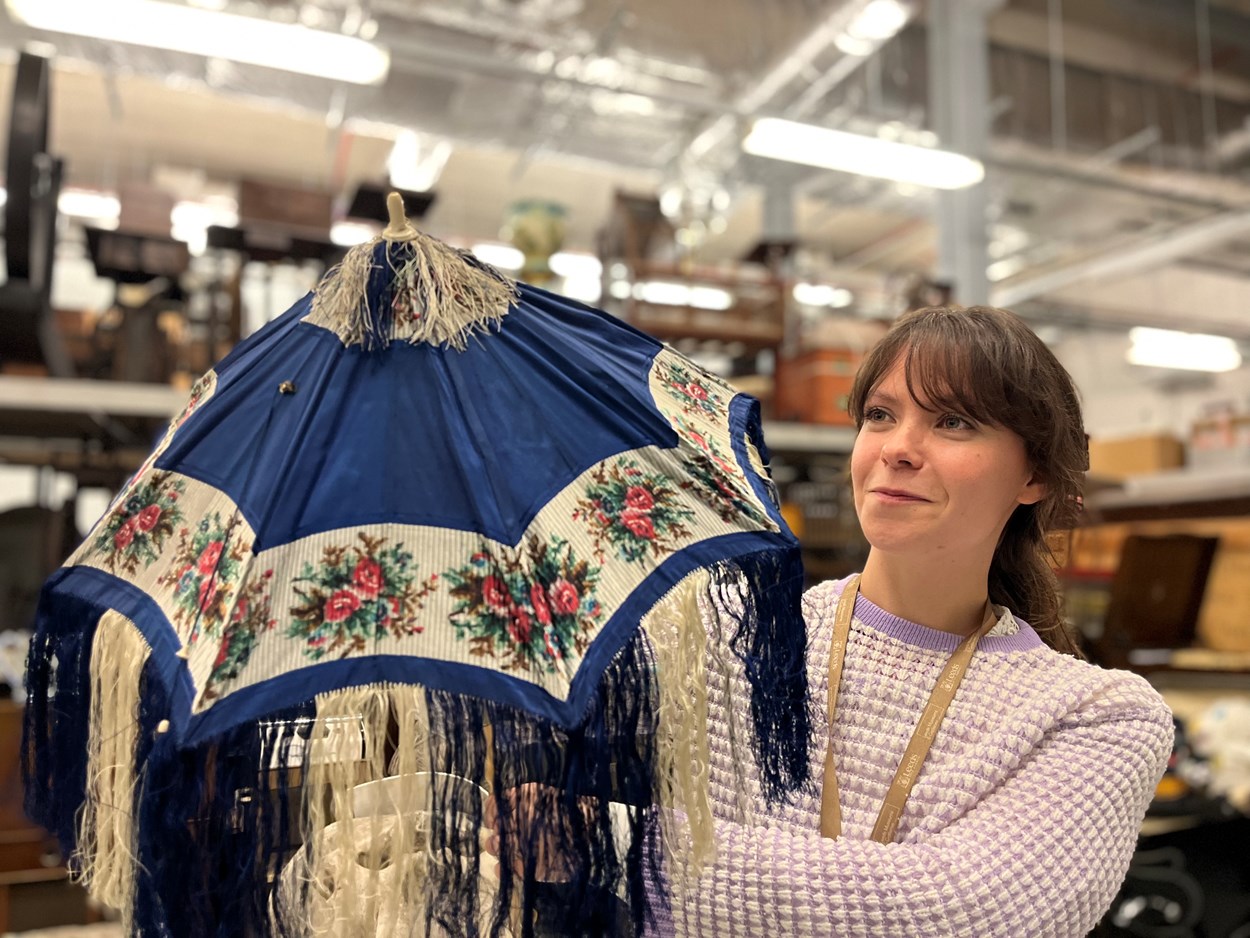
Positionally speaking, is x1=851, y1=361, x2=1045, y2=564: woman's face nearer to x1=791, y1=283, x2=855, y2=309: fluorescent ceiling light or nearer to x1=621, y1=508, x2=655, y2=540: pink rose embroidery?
x1=621, y1=508, x2=655, y2=540: pink rose embroidery

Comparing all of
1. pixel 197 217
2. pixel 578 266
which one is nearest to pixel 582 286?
pixel 578 266

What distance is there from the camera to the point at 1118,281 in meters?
12.8

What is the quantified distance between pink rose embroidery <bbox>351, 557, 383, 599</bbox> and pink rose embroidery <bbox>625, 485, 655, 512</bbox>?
227 mm

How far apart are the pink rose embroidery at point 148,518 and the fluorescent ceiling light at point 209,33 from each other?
423cm

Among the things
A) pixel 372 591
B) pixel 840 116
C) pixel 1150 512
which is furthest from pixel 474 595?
pixel 840 116

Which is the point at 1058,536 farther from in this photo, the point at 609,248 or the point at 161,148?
the point at 161,148

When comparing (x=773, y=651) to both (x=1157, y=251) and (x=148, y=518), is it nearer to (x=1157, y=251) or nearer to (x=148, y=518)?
(x=148, y=518)

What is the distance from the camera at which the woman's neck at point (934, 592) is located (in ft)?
3.91

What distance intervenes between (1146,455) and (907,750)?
815 centimetres

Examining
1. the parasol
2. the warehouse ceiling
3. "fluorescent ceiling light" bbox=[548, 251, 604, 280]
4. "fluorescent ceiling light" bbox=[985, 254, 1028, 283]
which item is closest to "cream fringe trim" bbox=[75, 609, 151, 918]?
the parasol

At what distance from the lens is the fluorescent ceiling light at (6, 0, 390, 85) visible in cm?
443

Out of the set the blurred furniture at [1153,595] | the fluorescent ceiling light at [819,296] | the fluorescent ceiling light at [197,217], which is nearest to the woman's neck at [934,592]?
the blurred furniture at [1153,595]

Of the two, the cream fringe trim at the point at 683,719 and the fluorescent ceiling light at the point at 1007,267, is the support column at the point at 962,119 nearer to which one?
the fluorescent ceiling light at the point at 1007,267

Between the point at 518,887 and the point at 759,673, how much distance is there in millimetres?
291
